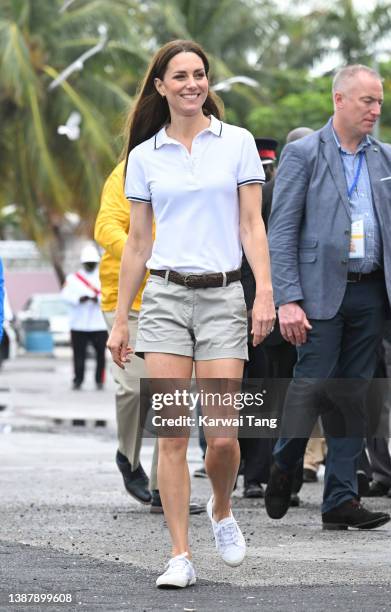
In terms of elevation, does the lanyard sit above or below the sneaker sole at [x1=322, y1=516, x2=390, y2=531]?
above

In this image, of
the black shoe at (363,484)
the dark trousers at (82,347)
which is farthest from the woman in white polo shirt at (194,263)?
the dark trousers at (82,347)

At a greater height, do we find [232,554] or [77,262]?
[232,554]

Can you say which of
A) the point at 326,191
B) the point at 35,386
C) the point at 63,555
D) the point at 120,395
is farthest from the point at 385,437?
the point at 35,386

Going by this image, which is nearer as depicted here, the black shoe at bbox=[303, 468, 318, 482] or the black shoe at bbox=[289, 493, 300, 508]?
the black shoe at bbox=[289, 493, 300, 508]

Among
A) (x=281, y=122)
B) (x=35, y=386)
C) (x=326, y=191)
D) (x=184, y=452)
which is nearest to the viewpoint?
(x=184, y=452)

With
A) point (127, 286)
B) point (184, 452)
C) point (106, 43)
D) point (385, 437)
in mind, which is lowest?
point (385, 437)

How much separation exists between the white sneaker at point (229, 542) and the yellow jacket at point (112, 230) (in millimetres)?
2317

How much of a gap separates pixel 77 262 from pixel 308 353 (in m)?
57.7

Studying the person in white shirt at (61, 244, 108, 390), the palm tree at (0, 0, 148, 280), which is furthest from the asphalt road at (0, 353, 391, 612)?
the palm tree at (0, 0, 148, 280)

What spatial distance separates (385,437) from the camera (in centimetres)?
910

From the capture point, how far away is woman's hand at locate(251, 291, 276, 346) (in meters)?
5.86

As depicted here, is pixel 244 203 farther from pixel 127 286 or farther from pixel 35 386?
pixel 35 386

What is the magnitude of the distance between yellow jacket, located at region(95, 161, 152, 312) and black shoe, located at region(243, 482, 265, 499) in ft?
4.49

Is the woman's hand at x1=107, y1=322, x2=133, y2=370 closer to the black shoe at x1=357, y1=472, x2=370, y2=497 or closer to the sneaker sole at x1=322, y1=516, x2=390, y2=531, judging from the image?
the sneaker sole at x1=322, y1=516, x2=390, y2=531
